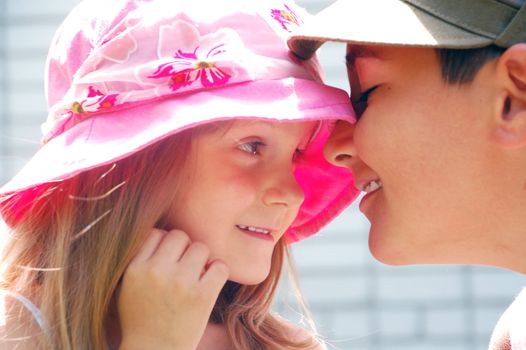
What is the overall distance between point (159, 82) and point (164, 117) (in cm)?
7

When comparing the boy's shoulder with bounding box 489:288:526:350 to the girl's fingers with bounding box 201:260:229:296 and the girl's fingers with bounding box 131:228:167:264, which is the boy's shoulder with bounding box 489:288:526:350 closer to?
the girl's fingers with bounding box 201:260:229:296

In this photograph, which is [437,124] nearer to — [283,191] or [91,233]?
[283,191]

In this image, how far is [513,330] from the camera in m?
2.13

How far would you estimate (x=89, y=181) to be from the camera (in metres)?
2.07

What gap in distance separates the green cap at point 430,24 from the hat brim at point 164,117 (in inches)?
5.7

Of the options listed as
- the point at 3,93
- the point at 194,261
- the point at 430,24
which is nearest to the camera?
the point at 430,24

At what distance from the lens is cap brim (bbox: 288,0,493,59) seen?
1.77 meters

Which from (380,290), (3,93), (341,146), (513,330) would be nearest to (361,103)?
(341,146)

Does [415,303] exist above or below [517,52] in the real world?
below

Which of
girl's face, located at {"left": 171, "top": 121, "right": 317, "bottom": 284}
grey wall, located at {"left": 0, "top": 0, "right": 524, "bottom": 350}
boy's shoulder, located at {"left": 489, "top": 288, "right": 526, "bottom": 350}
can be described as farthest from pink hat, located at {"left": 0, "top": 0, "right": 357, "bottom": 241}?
grey wall, located at {"left": 0, "top": 0, "right": 524, "bottom": 350}

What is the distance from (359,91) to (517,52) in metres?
0.37

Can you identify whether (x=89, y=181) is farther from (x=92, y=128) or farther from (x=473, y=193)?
(x=473, y=193)

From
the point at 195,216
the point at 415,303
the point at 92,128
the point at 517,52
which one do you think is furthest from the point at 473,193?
the point at 415,303

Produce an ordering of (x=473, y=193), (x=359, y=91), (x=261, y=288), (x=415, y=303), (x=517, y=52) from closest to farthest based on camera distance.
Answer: (x=517, y=52)
(x=473, y=193)
(x=359, y=91)
(x=261, y=288)
(x=415, y=303)
